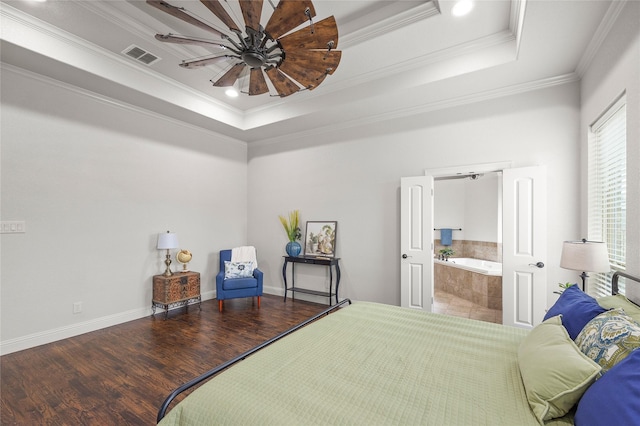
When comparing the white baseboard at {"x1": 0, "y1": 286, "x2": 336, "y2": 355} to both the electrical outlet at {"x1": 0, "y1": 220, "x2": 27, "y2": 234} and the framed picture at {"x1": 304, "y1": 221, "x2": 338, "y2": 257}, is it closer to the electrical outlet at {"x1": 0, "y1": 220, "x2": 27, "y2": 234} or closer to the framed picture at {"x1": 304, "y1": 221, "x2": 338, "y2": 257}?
the electrical outlet at {"x1": 0, "y1": 220, "x2": 27, "y2": 234}

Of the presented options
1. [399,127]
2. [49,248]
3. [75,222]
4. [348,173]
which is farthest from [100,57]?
[399,127]

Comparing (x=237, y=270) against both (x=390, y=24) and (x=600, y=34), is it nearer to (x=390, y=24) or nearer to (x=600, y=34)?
(x=390, y=24)

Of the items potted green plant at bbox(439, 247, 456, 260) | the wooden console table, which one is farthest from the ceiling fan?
potted green plant at bbox(439, 247, 456, 260)

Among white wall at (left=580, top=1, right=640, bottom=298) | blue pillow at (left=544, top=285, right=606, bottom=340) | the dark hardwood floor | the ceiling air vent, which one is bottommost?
the dark hardwood floor

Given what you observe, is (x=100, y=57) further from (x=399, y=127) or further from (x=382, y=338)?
(x=382, y=338)

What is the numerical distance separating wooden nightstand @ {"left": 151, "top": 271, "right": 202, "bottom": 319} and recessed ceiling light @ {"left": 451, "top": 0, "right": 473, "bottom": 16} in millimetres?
4470

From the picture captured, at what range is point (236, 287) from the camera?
14.3ft

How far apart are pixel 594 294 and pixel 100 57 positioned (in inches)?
229

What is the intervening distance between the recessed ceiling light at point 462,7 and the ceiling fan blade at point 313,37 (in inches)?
57.7

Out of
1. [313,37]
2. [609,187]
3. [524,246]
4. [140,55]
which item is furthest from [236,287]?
[609,187]

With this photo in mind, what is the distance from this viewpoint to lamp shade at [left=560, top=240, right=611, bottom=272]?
7.16ft

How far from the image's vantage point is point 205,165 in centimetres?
507

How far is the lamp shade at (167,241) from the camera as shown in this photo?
4079 mm

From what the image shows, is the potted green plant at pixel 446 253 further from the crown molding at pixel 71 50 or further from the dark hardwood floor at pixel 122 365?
the crown molding at pixel 71 50
